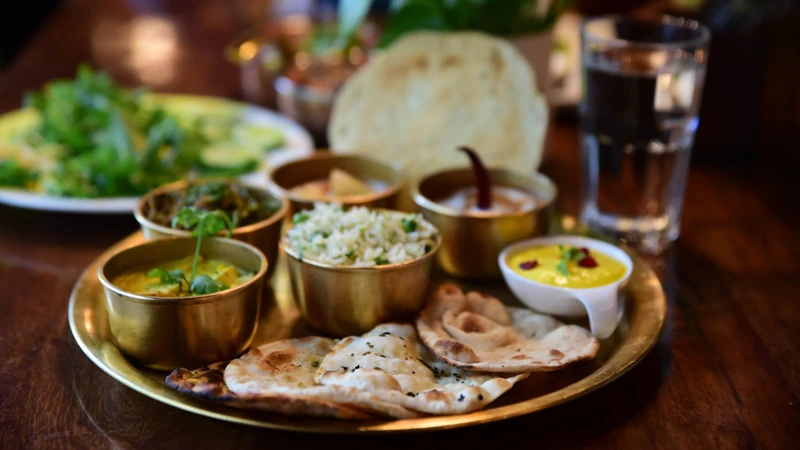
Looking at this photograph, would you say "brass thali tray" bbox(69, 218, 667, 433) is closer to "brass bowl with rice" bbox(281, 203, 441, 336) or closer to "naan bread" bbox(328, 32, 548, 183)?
"brass bowl with rice" bbox(281, 203, 441, 336)

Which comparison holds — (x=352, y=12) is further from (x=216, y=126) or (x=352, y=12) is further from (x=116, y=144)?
(x=116, y=144)

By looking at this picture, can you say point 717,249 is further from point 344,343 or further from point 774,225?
point 344,343

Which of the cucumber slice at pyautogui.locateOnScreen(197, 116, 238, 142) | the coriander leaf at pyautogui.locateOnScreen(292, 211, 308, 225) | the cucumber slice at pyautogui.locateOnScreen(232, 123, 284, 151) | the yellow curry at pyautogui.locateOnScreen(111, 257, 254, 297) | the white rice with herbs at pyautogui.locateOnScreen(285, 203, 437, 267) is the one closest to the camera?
the yellow curry at pyautogui.locateOnScreen(111, 257, 254, 297)

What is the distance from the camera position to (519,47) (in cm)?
296

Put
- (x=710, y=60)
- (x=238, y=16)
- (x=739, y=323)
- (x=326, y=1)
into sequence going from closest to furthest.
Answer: (x=739, y=323)
(x=710, y=60)
(x=238, y=16)
(x=326, y=1)

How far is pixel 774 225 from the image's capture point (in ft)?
9.03

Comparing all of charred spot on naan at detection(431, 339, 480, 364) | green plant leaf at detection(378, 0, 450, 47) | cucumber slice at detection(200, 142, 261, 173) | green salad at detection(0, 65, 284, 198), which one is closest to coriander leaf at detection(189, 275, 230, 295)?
charred spot on naan at detection(431, 339, 480, 364)

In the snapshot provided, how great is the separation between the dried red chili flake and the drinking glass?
541 mm

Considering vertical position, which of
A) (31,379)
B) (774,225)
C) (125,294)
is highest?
(125,294)

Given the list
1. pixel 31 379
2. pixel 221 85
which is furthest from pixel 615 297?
pixel 221 85

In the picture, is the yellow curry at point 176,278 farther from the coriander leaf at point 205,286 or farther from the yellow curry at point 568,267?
the yellow curry at point 568,267

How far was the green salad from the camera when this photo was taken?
9.02 feet

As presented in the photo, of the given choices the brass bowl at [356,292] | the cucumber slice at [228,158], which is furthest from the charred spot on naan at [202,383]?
the cucumber slice at [228,158]

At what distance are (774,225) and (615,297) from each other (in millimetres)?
1136
